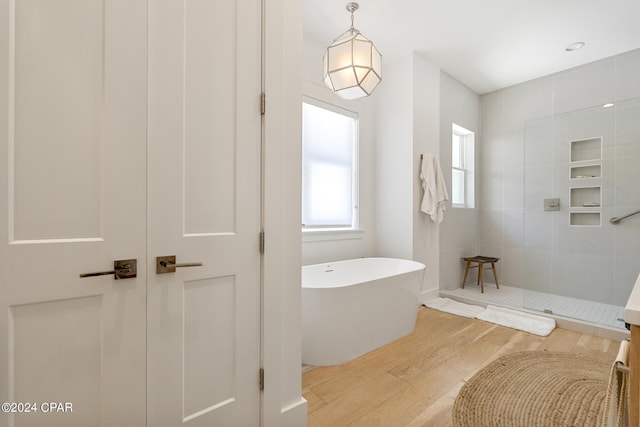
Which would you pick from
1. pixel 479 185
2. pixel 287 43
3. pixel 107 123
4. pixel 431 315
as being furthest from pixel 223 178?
pixel 479 185

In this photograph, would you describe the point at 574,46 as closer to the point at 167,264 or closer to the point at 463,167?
the point at 463,167

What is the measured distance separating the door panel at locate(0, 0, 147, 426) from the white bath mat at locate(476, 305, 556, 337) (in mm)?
3139

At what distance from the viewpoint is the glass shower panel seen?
3039mm

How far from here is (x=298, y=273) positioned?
153cm

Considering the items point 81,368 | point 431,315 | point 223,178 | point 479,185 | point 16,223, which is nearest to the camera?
point 16,223

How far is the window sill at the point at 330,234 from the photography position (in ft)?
9.91

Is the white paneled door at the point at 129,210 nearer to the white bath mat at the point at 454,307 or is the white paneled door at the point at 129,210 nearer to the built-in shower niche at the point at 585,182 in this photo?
the white bath mat at the point at 454,307

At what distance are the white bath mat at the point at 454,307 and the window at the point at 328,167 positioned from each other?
1.33m

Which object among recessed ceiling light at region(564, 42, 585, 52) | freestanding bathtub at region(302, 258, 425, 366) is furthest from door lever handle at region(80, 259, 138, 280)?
recessed ceiling light at region(564, 42, 585, 52)

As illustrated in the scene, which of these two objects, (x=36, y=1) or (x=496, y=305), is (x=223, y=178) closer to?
(x=36, y=1)

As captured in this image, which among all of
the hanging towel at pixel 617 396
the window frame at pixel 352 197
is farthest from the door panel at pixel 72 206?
the window frame at pixel 352 197

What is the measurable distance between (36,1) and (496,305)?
4.14 meters

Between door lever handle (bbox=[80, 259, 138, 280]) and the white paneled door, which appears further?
door lever handle (bbox=[80, 259, 138, 280])

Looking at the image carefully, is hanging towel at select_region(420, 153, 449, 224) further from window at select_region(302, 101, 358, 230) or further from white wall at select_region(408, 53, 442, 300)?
window at select_region(302, 101, 358, 230)
